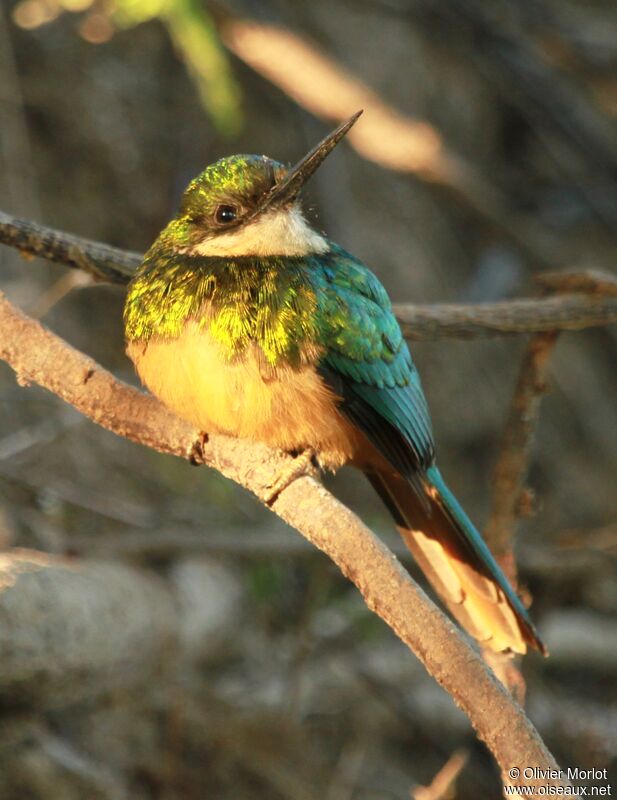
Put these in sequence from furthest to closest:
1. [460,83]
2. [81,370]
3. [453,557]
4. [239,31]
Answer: [460,83], [239,31], [453,557], [81,370]

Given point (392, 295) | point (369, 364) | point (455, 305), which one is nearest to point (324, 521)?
point (369, 364)

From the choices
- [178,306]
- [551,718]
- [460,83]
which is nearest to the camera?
[178,306]

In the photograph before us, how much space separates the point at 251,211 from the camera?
7.77 feet

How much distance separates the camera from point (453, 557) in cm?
241

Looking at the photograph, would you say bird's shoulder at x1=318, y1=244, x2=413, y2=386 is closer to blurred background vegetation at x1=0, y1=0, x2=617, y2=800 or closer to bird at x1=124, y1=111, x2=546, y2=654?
bird at x1=124, y1=111, x2=546, y2=654

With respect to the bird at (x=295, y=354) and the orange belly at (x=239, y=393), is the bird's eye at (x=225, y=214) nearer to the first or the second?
the bird at (x=295, y=354)

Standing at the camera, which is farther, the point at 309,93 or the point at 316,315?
the point at 309,93

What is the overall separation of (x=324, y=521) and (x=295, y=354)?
44 cm

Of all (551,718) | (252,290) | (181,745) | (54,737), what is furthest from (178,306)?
(551,718)

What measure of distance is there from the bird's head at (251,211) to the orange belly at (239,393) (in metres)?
0.27

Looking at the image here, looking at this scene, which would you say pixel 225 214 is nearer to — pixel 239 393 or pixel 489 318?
pixel 239 393

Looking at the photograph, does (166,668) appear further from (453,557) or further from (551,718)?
(551,718)

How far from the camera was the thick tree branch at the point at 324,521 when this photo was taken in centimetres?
156

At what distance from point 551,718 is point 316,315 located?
2099 millimetres
